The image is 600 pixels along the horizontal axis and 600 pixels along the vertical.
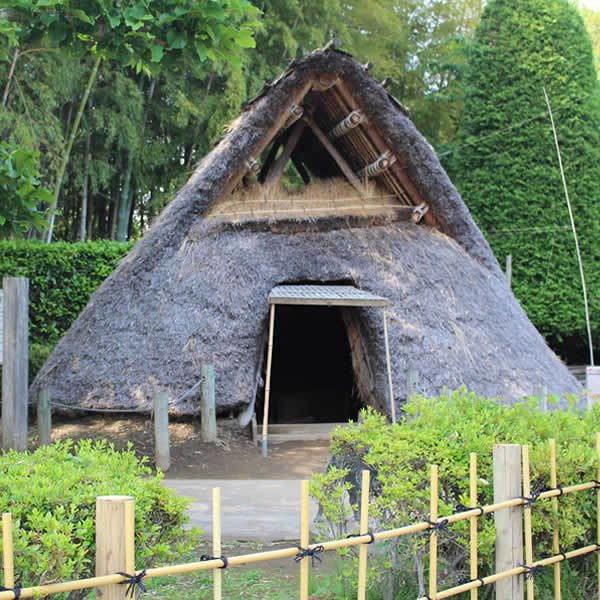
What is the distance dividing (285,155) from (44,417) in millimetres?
4344

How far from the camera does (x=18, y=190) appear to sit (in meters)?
5.35

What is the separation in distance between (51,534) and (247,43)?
388 centimetres

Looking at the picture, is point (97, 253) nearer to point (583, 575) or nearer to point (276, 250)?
point (276, 250)

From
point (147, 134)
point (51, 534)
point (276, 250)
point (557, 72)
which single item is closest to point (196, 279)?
point (276, 250)

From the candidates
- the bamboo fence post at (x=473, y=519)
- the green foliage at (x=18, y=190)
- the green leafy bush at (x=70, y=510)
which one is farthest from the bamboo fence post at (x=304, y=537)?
the green foliage at (x=18, y=190)

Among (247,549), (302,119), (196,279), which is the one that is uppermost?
(302,119)

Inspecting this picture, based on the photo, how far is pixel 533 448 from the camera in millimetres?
3297

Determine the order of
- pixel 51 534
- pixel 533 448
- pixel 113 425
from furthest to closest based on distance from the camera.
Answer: pixel 113 425, pixel 533 448, pixel 51 534

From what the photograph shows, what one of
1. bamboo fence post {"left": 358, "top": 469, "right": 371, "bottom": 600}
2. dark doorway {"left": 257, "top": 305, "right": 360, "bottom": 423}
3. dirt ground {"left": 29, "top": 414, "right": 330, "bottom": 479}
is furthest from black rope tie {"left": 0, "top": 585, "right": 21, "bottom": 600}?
dark doorway {"left": 257, "top": 305, "right": 360, "bottom": 423}

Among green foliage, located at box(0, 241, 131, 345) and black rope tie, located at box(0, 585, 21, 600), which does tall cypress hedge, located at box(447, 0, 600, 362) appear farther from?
black rope tie, located at box(0, 585, 21, 600)

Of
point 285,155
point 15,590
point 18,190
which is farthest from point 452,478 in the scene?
point 285,155

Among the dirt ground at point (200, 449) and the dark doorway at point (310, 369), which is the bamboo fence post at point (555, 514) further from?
the dark doorway at point (310, 369)

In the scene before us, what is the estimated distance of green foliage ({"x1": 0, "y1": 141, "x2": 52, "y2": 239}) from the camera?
5.28 meters

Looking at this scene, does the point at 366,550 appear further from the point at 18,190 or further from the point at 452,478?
the point at 18,190
